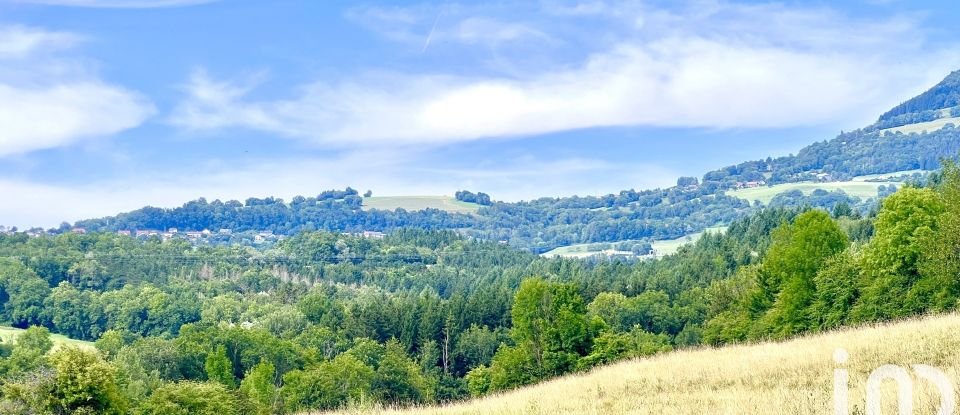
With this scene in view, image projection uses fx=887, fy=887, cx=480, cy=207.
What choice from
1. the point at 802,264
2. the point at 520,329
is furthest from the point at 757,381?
the point at 520,329

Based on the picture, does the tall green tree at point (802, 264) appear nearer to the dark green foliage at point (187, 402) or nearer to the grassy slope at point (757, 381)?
the grassy slope at point (757, 381)

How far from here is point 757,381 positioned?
20156mm

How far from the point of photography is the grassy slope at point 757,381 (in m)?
15.8

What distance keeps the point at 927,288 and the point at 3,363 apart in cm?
10112

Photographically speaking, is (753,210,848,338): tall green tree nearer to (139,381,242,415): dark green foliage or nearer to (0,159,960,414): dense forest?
(0,159,960,414): dense forest

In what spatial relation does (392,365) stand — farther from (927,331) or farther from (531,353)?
(927,331)

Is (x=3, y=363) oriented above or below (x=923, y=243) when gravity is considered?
below

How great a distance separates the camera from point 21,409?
4566 centimetres

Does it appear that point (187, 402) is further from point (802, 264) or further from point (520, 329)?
point (802, 264)

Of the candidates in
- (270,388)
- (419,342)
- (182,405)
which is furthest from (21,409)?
(419,342)

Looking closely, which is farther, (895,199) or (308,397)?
(308,397)

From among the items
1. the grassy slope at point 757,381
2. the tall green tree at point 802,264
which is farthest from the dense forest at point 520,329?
the grassy slope at point 757,381

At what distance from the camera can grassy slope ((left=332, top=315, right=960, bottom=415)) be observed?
15773mm

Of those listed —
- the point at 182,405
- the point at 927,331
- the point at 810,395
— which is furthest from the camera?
the point at 182,405
